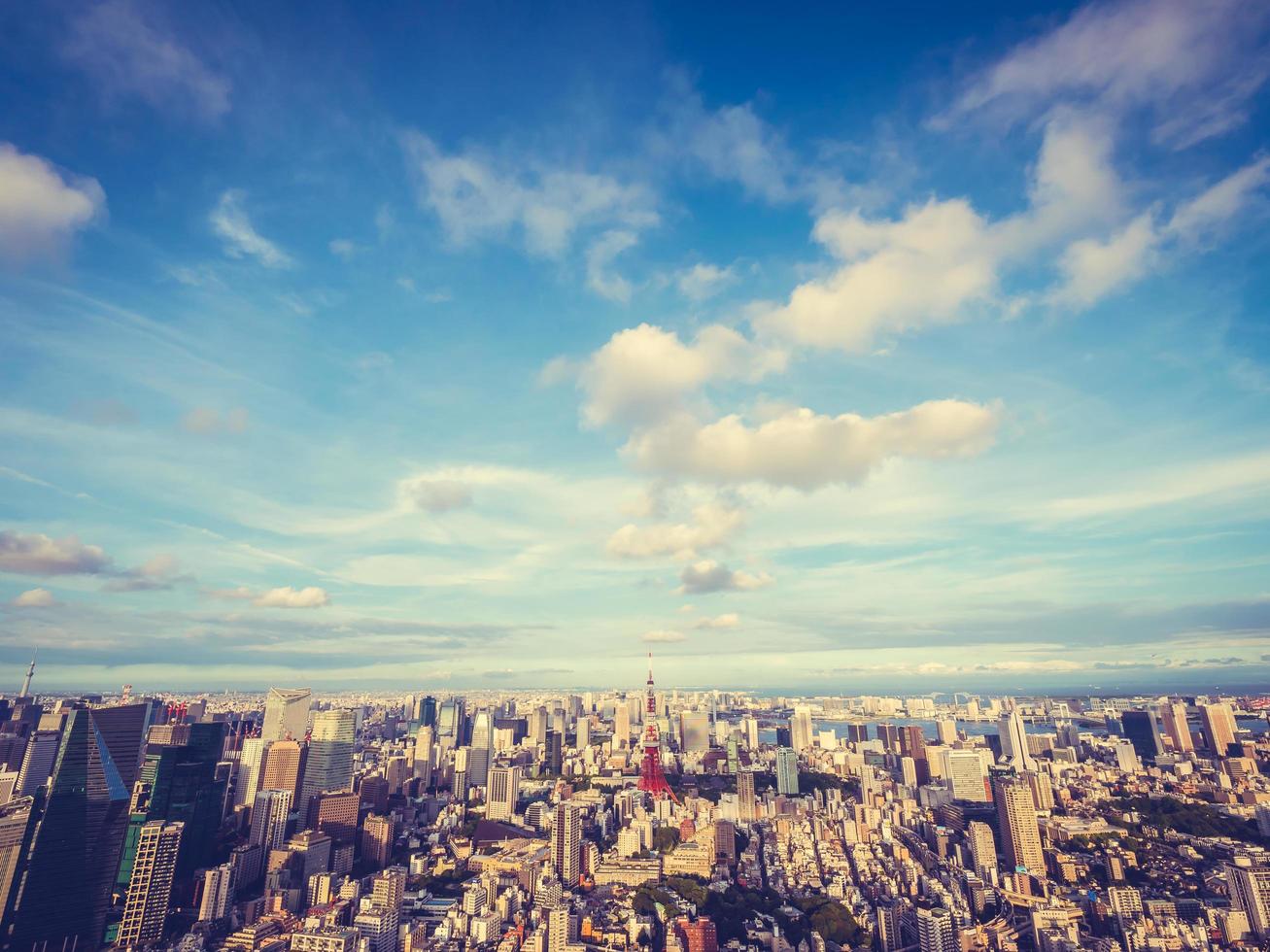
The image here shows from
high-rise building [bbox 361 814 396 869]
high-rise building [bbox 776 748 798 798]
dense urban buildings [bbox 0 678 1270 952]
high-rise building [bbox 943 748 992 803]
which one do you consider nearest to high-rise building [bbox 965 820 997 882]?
dense urban buildings [bbox 0 678 1270 952]

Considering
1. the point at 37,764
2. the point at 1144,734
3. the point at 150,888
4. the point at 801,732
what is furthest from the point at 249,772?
the point at 1144,734

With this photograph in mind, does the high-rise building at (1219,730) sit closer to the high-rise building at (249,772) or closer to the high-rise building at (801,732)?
the high-rise building at (801,732)

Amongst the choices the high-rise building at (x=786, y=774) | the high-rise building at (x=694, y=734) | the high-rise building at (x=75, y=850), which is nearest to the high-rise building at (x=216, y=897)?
the high-rise building at (x=75, y=850)

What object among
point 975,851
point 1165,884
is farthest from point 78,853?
point 1165,884

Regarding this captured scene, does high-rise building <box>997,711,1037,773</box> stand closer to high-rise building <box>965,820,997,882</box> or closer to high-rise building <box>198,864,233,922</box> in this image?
high-rise building <box>965,820,997,882</box>

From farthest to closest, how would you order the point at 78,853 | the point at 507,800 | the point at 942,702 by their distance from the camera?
the point at 942,702
the point at 507,800
the point at 78,853

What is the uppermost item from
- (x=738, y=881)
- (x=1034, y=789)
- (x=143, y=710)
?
(x=143, y=710)

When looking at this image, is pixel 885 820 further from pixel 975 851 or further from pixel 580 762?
pixel 580 762
